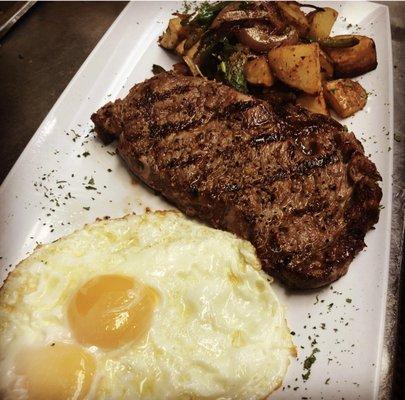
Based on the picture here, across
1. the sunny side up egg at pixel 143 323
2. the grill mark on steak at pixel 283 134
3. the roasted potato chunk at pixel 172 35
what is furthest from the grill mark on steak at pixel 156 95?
the sunny side up egg at pixel 143 323

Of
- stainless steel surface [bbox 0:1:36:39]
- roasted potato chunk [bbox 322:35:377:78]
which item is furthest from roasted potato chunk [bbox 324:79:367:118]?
stainless steel surface [bbox 0:1:36:39]

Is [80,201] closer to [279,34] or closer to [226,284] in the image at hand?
[226,284]

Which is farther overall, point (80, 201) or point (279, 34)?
point (279, 34)

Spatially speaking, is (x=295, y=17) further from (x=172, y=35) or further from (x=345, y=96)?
(x=172, y=35)

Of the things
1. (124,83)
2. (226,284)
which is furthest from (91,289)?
(124,83)

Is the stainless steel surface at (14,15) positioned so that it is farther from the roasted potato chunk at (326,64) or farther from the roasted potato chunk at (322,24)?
the roasted potato chunk at (326,64)

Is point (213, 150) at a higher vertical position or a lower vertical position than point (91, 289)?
higher
